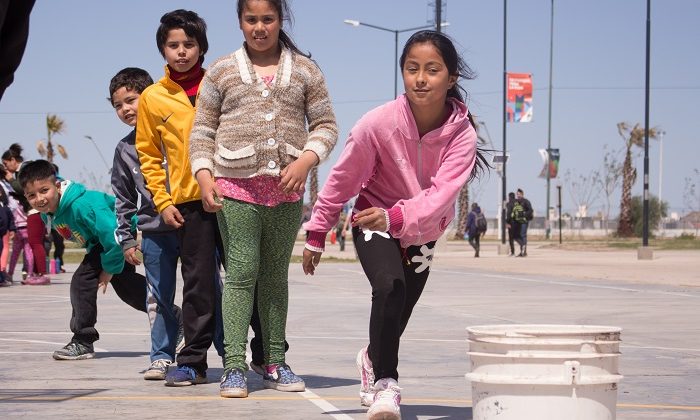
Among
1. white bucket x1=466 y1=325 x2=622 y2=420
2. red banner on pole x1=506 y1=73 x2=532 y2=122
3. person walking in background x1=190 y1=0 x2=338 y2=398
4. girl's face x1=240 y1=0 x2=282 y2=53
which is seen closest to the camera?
white bucket x1=466 y1=325 x2=622 y2=420

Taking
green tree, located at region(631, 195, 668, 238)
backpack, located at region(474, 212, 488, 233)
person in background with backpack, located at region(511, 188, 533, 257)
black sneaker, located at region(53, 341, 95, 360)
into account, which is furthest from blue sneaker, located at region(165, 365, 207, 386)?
green tree, located at region(631, 195, 668, 238)

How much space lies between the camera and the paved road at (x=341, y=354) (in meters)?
6.24

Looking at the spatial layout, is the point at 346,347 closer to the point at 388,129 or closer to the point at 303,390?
the point at 303,390

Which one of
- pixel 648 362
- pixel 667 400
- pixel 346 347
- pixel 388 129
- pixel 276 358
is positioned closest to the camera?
pixel 388 129

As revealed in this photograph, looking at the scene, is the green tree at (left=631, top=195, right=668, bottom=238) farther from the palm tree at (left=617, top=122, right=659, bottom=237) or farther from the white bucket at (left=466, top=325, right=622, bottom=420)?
the white bucket at (left=466, top=325, right=622, bottom=420)

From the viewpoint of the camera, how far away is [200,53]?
7.44 m

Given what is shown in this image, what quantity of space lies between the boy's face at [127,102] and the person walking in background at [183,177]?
2.55 ft

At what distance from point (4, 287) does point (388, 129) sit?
13.6m

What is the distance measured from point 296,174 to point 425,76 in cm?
95

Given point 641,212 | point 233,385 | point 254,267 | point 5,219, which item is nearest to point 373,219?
point 254,267

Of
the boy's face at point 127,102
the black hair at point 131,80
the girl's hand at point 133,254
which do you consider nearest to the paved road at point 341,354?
the girl's hand at point 133,254

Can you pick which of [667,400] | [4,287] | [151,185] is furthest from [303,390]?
[4,287]

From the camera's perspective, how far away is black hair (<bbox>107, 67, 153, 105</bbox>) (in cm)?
810

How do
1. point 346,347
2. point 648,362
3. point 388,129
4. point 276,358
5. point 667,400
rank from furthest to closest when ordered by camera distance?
1. point 346,347
2. point 648,362
3. point 276,358
4. point 667,400
5. point 388,129
